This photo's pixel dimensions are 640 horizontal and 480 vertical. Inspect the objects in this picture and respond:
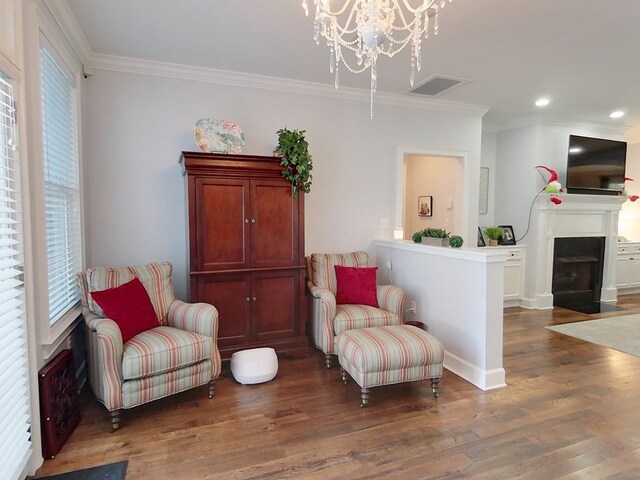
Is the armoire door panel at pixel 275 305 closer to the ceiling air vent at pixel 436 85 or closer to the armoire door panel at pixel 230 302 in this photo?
the armoire door panel at pixel 230 302

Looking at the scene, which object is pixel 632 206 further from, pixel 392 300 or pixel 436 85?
pixel 392 300

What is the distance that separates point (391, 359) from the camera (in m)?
2.41

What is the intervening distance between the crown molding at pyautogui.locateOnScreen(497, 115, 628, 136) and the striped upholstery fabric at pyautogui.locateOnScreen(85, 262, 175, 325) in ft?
16.4

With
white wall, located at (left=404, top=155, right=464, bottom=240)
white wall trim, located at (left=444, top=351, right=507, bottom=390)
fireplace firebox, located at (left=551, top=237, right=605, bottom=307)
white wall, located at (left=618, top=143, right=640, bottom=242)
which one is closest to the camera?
white wall trim, located at (left=444, top=351, right=507, bottom=390)

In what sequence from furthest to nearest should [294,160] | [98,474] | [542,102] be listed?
[542,102]
[294,160]
[98,474]

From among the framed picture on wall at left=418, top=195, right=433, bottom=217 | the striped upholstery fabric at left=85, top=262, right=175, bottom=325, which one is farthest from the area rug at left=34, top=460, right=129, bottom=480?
the framed picture on wall at left=418, top=195, right=433, bottom=217

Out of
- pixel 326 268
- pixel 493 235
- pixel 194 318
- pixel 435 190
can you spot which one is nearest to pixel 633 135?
pixel 493 235

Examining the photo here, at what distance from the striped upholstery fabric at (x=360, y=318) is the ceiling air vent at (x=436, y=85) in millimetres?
2283

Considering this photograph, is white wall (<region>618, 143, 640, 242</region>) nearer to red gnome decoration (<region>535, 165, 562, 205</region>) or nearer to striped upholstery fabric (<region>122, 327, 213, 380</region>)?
red gnome decoration (<region>535, 165, 562, 205</region>)

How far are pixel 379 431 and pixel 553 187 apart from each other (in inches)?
167

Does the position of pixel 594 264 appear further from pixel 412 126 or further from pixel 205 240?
pixel 205 240

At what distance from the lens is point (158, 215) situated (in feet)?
11.0

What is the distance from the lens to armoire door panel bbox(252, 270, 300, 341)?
3.23 metres

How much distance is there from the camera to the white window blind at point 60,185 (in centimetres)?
231
